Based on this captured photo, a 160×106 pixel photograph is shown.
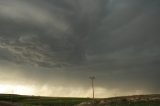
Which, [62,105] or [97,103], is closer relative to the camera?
[97,103]

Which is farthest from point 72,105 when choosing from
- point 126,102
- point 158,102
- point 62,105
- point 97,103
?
point 158,102

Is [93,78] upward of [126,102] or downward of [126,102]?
upward

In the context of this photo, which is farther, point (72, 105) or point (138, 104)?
point (72, 105)

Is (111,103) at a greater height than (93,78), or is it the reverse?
(93,78)

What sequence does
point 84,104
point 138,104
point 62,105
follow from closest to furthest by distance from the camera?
point 138,104 < point 84,104 < point 62,105

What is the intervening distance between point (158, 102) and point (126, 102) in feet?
41.1

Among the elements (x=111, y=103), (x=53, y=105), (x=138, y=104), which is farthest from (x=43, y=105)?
(x=138, y=104)

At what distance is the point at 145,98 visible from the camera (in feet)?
395

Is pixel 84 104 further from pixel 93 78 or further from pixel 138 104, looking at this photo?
pixel 138 104

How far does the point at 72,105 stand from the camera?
12712 centimetres

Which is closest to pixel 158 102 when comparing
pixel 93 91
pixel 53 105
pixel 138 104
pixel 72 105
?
pixel 138 104

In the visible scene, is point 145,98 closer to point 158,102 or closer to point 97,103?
point 158,102

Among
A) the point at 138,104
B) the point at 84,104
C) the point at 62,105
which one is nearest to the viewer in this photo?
the point at 138,104

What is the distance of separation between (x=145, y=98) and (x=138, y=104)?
32.7 ft
